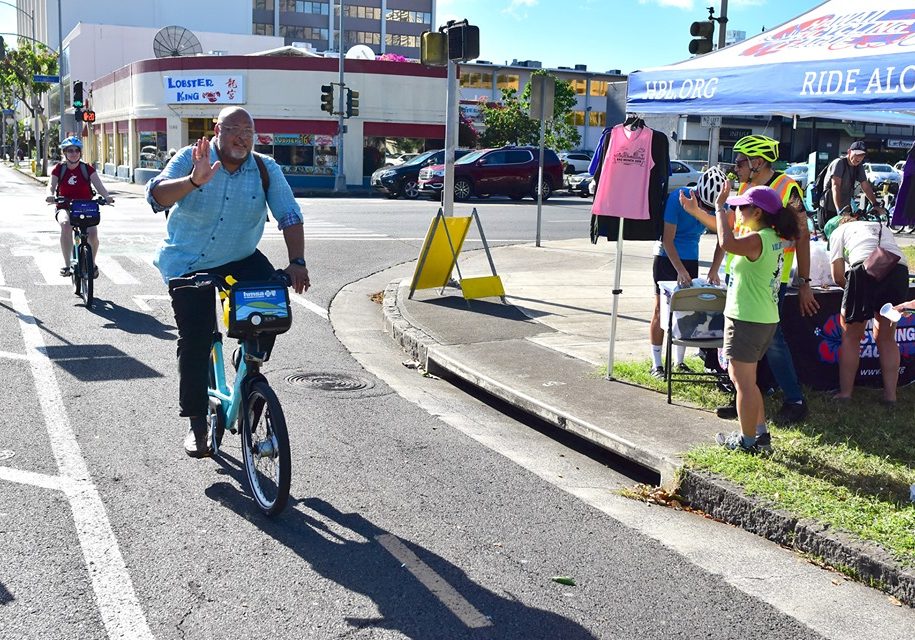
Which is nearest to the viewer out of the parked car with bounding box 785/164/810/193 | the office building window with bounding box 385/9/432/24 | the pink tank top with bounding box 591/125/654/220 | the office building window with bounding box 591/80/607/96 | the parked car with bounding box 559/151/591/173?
the pink tank top with bounding box 591/125/654/220

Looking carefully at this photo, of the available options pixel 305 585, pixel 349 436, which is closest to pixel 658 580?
pixel 305 585

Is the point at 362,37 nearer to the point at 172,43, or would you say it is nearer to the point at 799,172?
the point at 172,43

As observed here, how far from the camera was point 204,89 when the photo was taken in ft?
137

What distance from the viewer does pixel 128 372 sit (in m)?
7.66

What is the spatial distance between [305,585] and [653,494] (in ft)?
7.36

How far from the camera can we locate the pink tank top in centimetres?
698

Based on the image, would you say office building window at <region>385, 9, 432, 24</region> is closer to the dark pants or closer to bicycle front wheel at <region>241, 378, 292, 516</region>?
the dark pants

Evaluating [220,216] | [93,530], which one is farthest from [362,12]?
[93,530]

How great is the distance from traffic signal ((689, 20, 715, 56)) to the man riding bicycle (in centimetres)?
1499

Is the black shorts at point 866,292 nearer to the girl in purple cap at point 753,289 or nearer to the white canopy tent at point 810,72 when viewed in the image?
the white canopy tent at point 810,72

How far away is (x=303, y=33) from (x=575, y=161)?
7165cm

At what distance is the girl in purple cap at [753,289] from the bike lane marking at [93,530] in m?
3.45

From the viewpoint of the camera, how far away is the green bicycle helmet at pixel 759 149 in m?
6.42

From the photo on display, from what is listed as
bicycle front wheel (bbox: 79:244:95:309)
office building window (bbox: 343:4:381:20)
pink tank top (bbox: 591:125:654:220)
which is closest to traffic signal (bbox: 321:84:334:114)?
bicycle front wheel (bbox: 79:244:95:309)
